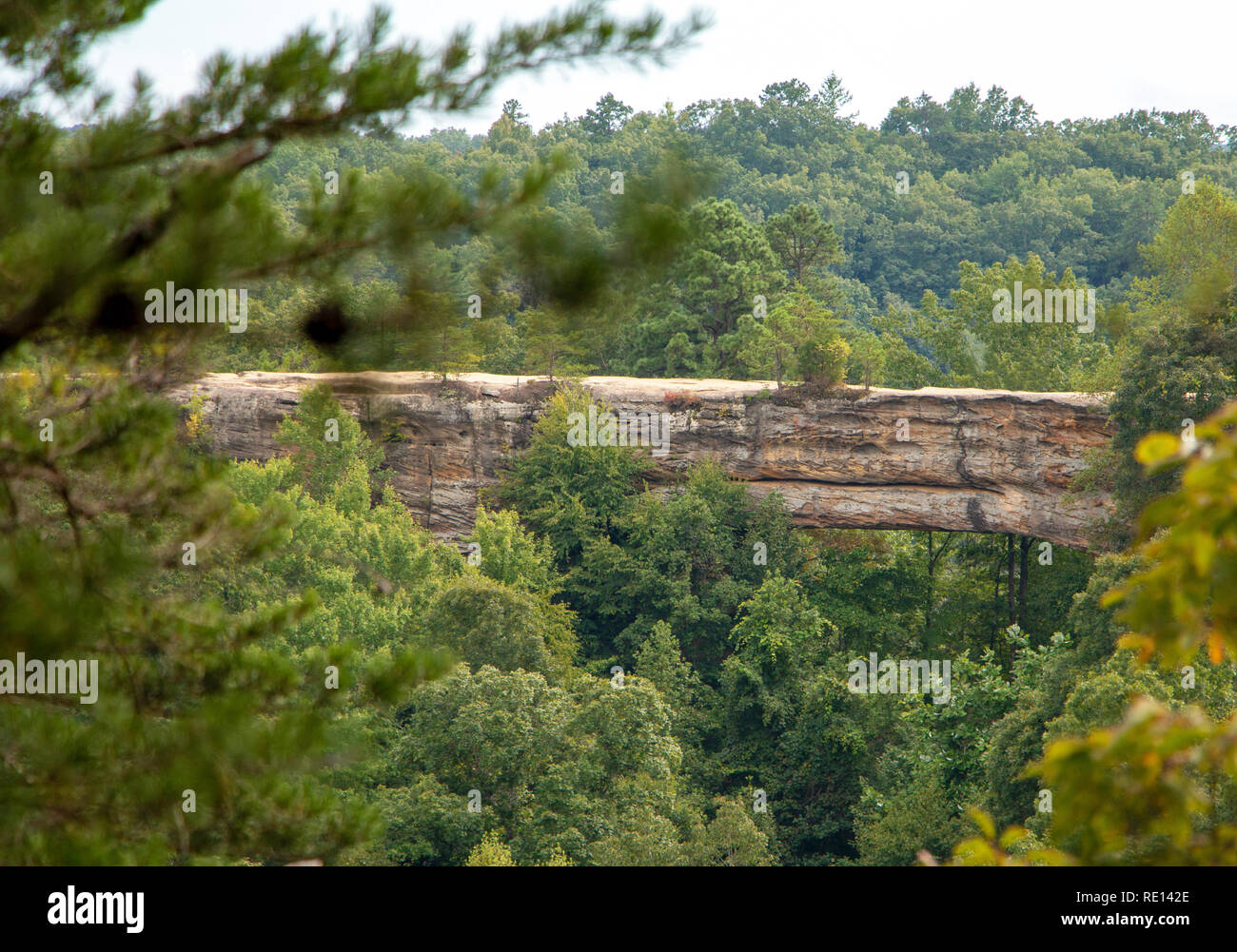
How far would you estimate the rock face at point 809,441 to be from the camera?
24.0m

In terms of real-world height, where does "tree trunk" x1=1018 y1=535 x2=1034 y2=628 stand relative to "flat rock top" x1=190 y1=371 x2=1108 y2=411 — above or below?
below

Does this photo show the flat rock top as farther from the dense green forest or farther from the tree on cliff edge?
the tree on cliff edge

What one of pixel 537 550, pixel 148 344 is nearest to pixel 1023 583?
pixel 537 550

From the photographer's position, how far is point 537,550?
94.1 feet

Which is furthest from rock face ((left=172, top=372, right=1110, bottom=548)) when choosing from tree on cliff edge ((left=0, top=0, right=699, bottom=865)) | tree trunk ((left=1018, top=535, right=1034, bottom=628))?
tree on cliff edge ((left=0, top=0, right=699, bottom=865))

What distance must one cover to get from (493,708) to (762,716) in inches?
332

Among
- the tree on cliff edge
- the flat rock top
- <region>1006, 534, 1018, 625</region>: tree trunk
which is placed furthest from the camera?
<region>1006, 534, 1018, 625</region>: tree trunk

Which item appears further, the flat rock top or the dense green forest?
the flat rock top

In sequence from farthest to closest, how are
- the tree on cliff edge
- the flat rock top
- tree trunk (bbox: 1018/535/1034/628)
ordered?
tree trunk (bbox: 1018/535/1034/628) → the flat rock top → the tree on cliff edge

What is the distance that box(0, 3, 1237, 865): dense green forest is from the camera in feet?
12.7

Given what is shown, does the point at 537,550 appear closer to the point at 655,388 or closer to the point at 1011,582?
the point at 655,388


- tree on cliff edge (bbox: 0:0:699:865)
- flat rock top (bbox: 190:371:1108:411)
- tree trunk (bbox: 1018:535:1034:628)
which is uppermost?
flat rock top (bbox: 190:371:1108:411)

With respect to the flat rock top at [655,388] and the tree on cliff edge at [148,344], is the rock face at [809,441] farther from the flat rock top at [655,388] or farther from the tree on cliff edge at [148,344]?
the tree on cliff edge at [148,344]

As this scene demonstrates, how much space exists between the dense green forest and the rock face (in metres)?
0.78
